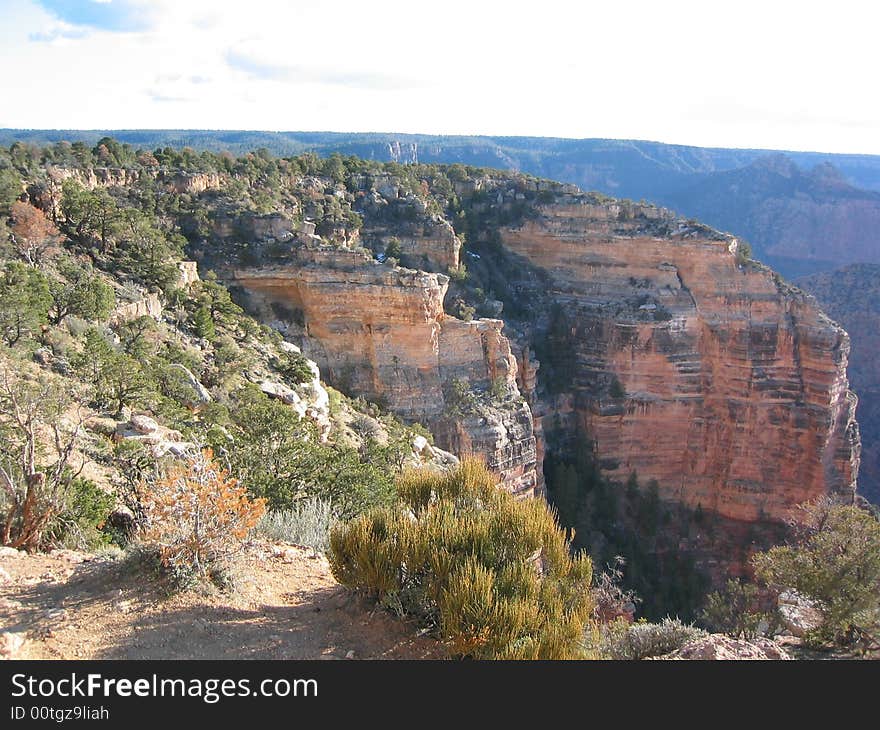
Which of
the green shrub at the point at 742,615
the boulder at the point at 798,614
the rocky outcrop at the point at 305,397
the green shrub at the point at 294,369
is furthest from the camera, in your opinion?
the green shrub at the point at 294,369

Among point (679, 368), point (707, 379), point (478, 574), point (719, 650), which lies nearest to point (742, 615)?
point (719, 650)

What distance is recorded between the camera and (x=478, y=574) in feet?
20.7

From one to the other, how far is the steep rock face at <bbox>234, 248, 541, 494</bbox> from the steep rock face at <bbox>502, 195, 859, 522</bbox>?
6876 millimetres

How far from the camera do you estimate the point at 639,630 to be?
791cm

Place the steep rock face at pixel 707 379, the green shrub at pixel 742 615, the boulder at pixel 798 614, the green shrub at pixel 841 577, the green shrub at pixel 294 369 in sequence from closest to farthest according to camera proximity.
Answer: the green shrub at pixel 841 577
the boulder at pixel 798 614
the green shrub at pixel 742 615
the green shrub at pixel 294 369
the steep rock face at pixel 707 379

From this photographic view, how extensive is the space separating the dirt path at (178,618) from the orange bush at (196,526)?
0.29 m

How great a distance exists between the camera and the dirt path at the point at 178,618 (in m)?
6.31

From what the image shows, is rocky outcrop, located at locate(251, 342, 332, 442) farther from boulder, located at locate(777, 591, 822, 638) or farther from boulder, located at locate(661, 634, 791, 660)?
boulder, located at locate(661, 634, 791, 660)

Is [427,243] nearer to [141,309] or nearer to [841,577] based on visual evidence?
[141,309]

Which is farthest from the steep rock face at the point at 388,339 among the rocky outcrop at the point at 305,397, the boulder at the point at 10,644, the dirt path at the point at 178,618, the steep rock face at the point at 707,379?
the boulder at the point at 10,644

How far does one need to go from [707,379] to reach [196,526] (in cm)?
2795

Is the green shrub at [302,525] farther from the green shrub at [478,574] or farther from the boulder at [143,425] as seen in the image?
the boulder at [143,425]

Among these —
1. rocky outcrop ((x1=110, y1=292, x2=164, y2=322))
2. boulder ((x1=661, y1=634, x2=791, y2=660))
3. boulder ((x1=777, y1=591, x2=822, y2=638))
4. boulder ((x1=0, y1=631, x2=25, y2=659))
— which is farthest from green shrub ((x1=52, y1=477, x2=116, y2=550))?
rocky outcrop ((x1=110, y1=292, x2=164, y2=322))
